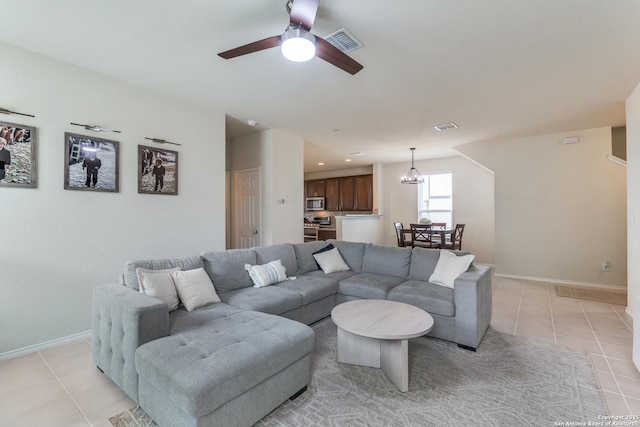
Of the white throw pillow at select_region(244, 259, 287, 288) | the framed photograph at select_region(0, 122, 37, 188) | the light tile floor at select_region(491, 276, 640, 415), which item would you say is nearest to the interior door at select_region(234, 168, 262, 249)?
the white throw pillow at select_region(244, 259, 287, 288)

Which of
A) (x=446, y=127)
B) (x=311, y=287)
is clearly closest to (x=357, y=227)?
(x=446, y=127)

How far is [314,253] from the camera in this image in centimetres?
411

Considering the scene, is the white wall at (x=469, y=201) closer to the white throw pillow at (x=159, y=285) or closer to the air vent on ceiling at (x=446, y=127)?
the air vent on ceiling at (x=446, y=127)

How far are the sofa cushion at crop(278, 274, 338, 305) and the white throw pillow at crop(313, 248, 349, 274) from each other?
1.14 feet

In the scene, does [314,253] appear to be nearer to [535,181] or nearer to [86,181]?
[86,181]

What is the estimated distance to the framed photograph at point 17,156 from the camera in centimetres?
250

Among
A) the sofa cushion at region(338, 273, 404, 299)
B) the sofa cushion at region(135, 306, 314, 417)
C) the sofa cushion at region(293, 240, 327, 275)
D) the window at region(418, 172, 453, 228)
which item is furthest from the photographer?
the window at region(418, 172, 453, 228)

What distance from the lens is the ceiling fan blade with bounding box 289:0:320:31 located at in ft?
5.61

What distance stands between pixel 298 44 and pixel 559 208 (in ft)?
18.3

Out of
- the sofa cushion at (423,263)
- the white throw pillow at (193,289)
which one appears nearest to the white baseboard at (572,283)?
the sofa cushion at (423,263)

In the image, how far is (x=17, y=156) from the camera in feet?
8.41

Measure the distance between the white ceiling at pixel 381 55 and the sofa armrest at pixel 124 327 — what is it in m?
2.04

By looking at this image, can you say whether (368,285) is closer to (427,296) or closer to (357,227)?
(427,296)

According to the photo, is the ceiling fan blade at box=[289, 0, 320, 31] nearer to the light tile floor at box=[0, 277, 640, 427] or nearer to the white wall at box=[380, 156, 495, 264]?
the light tile floor at box=[0, 277, 640, 427]
